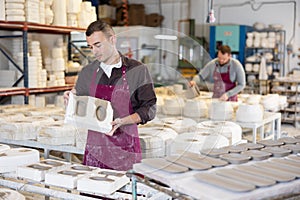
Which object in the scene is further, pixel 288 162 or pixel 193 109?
pixel 193 109

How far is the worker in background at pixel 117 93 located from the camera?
8.41 ft

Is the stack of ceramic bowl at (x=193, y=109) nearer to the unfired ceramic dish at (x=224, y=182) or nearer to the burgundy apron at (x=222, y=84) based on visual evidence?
the burgundy apron at (x=222, y=84)

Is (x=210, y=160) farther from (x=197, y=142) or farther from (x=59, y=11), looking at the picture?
(x=59, y=11)

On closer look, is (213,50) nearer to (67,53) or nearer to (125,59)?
(67,53)

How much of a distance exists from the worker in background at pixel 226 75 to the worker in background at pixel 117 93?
2.73 meters

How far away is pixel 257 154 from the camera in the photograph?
6.99ft

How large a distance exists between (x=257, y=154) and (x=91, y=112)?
953 mm

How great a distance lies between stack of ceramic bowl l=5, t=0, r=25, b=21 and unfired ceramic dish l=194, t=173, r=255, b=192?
331cm

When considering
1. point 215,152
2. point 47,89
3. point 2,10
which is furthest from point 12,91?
point 215,152

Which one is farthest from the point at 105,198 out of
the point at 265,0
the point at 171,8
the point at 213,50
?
the point at 171,8

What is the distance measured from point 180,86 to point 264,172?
3.84 meters

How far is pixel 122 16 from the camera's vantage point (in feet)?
32.7

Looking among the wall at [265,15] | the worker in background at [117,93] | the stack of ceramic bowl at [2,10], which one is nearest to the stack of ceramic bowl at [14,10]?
the stack of ceramic bowl at [2,10]

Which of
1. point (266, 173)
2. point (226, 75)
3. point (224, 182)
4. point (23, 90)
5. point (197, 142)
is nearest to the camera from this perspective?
point (224, 182)
